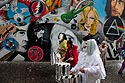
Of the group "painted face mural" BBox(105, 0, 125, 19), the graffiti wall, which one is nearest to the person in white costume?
the graffiti wall

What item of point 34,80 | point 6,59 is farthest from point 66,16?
point 34,80

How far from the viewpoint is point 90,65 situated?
27.3 feet

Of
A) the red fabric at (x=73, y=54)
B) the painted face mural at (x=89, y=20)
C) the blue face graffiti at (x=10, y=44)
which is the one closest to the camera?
the red fabric at (x=73, y=54)

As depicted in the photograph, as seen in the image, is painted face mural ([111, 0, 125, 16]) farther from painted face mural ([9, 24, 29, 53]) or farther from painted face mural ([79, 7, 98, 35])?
painted face mural ([9, 24, 29, 53])

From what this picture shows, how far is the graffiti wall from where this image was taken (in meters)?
19.8

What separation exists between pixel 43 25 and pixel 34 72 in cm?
429

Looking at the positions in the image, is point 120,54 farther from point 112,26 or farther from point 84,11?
point 84,11

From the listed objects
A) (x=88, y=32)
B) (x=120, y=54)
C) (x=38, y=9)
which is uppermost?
(x=38, y=9)

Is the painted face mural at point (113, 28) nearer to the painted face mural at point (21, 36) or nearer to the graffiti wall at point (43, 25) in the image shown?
the graffiti wall at point (43, 25)

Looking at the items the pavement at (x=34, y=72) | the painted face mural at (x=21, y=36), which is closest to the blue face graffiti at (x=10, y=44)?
the painted face mural at (x=21, y=36)

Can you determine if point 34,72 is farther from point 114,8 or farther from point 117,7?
point 117,7

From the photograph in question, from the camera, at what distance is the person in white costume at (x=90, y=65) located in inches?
322

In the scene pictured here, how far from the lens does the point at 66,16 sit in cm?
1997

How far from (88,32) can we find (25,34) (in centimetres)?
329
